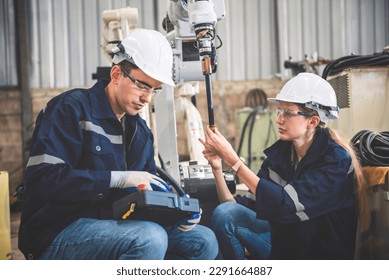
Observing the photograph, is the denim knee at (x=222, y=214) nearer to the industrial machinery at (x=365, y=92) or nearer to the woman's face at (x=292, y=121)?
the woman's face at (x=292, y=121)

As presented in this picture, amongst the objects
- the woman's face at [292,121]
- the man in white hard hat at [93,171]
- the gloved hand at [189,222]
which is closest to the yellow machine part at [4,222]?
the man in white hard hat at [93,171]

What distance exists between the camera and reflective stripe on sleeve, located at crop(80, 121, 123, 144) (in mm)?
1337

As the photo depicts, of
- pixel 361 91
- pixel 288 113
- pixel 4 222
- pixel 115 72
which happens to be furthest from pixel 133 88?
pixel 361 91

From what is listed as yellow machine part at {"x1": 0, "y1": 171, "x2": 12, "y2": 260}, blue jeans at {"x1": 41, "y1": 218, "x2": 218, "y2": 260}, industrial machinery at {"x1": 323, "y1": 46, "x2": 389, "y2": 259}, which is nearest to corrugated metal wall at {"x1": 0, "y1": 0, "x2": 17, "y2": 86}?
yellow machine part at {"x1": 0, "y1": 171, "x2": 12, "y2": 260}

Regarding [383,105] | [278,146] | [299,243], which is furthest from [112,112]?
[383,105]

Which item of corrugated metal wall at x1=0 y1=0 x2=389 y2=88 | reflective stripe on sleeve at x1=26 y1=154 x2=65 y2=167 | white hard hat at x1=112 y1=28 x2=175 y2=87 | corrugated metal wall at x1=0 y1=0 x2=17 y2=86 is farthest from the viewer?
corrugated metal wall at x1=0 y1=0 x2=17 y2=86

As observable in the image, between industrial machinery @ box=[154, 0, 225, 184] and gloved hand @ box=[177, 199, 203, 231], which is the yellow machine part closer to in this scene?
industrial machinery @ box=[154, 0, 225, 184]

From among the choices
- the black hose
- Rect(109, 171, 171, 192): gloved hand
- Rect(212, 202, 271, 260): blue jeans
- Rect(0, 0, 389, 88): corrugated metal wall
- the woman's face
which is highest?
Rect(0, 0, 389, 88): corrugated metal wall

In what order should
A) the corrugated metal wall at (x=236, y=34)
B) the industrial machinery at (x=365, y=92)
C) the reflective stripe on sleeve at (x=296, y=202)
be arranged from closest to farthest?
the reflective stripe on sleeve at (x=296, y=202)
the industrial machinery at (x=365, y=92)
the corrugated metal wall at (x=236, y=34)

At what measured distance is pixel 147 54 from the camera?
139cm

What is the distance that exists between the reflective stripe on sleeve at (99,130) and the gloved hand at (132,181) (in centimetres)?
11

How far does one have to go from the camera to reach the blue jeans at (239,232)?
165 centimetres

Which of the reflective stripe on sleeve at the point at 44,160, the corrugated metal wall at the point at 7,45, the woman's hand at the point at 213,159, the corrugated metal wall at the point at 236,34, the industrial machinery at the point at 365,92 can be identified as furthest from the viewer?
the corrugated metal wall at the point at 7,45

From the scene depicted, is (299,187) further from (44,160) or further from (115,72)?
(44,160)
